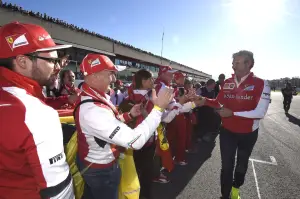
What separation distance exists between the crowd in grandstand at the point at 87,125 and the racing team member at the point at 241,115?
0.01 m

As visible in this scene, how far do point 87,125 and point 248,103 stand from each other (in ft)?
8.34

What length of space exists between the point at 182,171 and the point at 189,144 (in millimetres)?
1482

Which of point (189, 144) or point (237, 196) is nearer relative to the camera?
point (237, 196)

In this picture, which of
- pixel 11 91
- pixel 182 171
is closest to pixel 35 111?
pixel 11 91

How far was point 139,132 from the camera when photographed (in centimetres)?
171

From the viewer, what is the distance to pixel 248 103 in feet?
10.8

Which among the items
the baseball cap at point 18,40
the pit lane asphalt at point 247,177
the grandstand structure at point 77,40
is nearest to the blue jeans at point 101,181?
the baseball cap at point 18,40

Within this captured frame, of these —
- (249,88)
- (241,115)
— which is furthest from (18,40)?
(249,88)

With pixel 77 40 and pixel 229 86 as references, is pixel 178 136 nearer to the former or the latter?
pixel 229 86

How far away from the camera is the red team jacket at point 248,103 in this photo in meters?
3.22

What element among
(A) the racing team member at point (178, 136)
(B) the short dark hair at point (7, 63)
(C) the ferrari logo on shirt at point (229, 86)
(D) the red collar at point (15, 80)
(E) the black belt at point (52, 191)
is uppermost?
(B) the short dark hair at point (7, 63)

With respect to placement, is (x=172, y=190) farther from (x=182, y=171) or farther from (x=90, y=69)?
(x=90, y=69)

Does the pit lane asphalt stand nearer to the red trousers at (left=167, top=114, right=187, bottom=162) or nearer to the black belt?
the red trousers at (left=167, top=114, right=187, bottom=162)

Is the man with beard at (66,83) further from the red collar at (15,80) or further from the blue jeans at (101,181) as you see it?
the red collar at (15,80)
